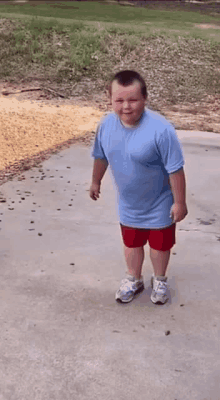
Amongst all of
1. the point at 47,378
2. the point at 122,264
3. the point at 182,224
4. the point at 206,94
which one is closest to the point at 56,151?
the point at 182,224

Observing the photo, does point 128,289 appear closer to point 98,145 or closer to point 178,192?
point 178,192

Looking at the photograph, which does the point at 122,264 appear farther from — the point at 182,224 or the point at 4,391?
the point at 4,391

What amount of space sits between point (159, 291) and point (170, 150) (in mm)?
954

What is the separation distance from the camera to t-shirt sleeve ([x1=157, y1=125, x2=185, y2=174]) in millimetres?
2596

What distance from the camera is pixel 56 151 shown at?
687 centimetres

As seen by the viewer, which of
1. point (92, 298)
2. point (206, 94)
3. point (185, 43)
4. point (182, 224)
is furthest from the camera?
point (185, 43)

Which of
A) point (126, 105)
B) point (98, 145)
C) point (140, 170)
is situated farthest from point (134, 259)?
point (126, 105)

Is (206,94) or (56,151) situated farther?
(206,94)

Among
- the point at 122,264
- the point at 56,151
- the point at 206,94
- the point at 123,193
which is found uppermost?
the point at 123,193

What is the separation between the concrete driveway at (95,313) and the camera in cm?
246

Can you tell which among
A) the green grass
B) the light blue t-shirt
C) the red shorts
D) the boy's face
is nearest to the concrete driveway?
the red shorts

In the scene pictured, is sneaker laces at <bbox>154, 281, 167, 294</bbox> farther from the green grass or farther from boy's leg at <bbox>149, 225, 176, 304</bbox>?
the green grass

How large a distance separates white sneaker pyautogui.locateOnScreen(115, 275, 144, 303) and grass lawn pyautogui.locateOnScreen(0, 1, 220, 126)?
26.8ft

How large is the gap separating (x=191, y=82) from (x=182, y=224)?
9.08 meters
